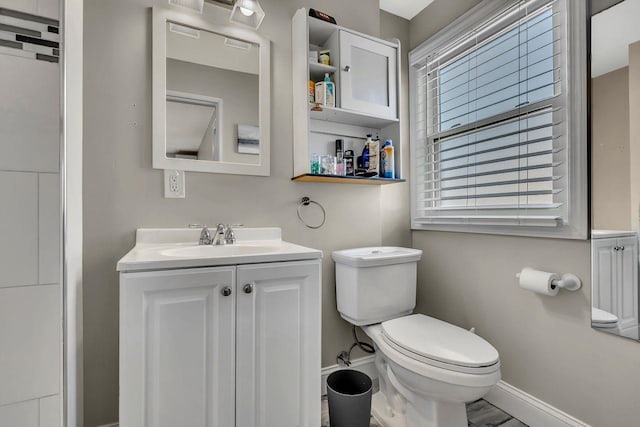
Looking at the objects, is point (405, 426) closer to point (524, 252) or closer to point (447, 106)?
point (524, 252)

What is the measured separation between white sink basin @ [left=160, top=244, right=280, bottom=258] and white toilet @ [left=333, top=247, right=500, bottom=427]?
47cm

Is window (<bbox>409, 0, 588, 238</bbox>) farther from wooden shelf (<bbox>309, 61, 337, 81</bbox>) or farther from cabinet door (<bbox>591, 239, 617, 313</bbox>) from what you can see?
wooden shelf (<bbox>309, 61, 337, 81</bbox>)

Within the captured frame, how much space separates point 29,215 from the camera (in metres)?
0.74

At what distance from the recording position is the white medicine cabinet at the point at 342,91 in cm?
159

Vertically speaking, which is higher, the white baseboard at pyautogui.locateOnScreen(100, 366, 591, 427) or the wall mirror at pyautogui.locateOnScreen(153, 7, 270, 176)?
the wall mirror at pyautogui.locateOnScreen(153, 7, 270, 176)

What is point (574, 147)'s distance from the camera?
127 centimetres

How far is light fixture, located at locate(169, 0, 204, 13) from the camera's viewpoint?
1.41m

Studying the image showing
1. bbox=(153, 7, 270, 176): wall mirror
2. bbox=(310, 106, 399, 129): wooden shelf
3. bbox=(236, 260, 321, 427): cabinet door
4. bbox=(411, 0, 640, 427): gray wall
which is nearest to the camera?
bbox=(236, 260, 321, 427): cabinet door

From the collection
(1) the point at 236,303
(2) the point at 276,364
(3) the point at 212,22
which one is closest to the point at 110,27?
(3) the point at 212,22

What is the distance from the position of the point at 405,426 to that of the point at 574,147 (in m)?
1.42

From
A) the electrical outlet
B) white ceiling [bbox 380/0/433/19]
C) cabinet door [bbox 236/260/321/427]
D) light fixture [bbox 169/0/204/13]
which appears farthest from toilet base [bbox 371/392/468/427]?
white ceiling [bbox 380/0/433/19]

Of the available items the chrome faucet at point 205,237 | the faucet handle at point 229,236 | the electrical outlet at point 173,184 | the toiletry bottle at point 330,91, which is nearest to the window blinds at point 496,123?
the toiletry bottle at point 330,91

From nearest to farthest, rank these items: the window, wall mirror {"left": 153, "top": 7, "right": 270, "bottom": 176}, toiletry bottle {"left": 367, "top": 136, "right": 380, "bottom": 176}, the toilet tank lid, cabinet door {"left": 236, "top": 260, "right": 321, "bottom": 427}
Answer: cabinet door {"left": 236, "top": 260, "right": 321, "bottom": 427}
the window
wall mirror {"left": 153, "top": 7, "right": 270, "bottom": 176}
the toilet tank lid
toiletry bottle {"left": 367, "top": 136, "right": 380, "bottom": 176}

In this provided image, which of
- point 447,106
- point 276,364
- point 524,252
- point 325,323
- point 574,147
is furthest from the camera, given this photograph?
point 447,106
